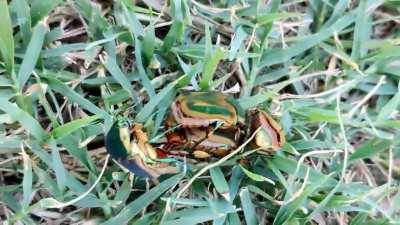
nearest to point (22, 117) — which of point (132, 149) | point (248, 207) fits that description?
point (132, 149)

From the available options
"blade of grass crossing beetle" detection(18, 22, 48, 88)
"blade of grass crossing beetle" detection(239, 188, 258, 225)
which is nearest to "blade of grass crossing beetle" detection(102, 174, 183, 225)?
"blade of grass crossing beetle" detection(239, 188, 258, 225)

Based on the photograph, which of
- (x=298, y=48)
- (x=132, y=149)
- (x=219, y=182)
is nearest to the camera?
(x=132, y=149)

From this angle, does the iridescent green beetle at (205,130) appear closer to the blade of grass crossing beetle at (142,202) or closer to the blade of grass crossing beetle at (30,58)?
the blade of grass crossing beetle at (142,202)

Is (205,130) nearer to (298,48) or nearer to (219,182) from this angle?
(219,182)

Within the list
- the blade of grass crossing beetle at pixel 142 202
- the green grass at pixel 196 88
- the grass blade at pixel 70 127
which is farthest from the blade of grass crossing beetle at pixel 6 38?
the blade of grass crossing beetle at pixel 142 202

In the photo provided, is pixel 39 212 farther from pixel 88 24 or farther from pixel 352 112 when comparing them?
pixel 352 112
